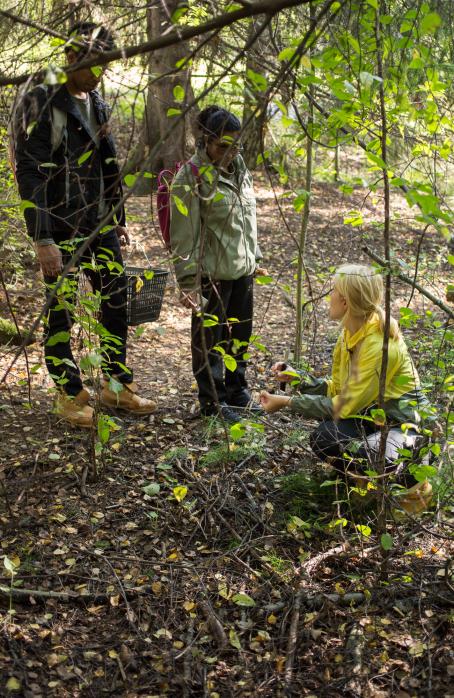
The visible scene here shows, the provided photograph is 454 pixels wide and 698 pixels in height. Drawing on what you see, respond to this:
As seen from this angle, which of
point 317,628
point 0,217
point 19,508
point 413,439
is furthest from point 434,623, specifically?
point 0,217

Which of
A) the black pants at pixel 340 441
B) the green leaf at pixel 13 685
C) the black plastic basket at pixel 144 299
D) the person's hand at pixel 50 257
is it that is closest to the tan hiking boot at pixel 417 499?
the black pants at pixel 340 441

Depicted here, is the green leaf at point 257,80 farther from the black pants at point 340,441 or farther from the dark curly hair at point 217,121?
the black pants at point 340,441

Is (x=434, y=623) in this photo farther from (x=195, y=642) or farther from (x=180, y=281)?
(x=180, y=281)

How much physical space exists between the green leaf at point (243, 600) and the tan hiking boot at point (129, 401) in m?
1.68

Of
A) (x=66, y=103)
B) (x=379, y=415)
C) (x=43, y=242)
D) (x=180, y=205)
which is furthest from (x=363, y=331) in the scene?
(x=66, y=103)

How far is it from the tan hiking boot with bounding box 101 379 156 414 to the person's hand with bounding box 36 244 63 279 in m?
0.96

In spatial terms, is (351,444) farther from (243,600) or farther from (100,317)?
(100,317)

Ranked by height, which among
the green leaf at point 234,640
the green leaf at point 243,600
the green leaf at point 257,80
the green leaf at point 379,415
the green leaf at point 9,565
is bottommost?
the green leaf at point 234,640

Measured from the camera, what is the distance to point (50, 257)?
3357 millimetres

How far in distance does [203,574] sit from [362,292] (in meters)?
1.44

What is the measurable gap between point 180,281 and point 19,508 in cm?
143

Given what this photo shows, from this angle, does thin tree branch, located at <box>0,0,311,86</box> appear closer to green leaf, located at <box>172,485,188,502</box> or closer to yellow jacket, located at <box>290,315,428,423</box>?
yellow jacket, located at <box>290,315,428,423</box>

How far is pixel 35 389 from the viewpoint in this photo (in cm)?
445

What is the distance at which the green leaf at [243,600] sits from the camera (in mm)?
2658
